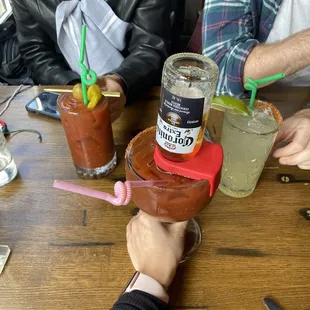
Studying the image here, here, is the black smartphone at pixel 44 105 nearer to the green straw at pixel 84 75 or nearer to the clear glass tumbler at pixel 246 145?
the green straw at pixel 84 75

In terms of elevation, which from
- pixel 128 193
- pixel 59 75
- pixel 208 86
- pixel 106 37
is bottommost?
pixel 59 75

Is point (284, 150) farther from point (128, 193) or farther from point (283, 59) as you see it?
point (128, 193)

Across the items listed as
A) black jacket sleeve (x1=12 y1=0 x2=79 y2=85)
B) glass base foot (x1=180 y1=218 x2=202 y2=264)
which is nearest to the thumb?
glass base foot (x1=180 y1=218 x2=202 y2=264)

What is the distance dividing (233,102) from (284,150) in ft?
0.67

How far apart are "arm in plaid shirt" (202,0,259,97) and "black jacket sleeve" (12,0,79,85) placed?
0.64 metres

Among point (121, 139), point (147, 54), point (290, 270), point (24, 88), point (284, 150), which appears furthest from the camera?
point (147, 54)

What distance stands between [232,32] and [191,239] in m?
0.70

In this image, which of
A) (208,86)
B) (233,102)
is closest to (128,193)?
(208,86)

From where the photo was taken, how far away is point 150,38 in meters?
1.34

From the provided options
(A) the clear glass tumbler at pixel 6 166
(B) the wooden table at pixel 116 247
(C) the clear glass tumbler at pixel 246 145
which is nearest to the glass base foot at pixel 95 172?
(B) the wooden table at pixel 116 247

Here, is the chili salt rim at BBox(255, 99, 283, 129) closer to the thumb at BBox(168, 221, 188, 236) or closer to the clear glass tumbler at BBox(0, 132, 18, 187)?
the thumb at BBox(168, 221, 188, 236)

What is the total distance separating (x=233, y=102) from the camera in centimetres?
65

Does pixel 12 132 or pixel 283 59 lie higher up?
pixel 283 59

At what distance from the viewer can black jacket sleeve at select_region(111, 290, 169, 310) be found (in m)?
0.52
